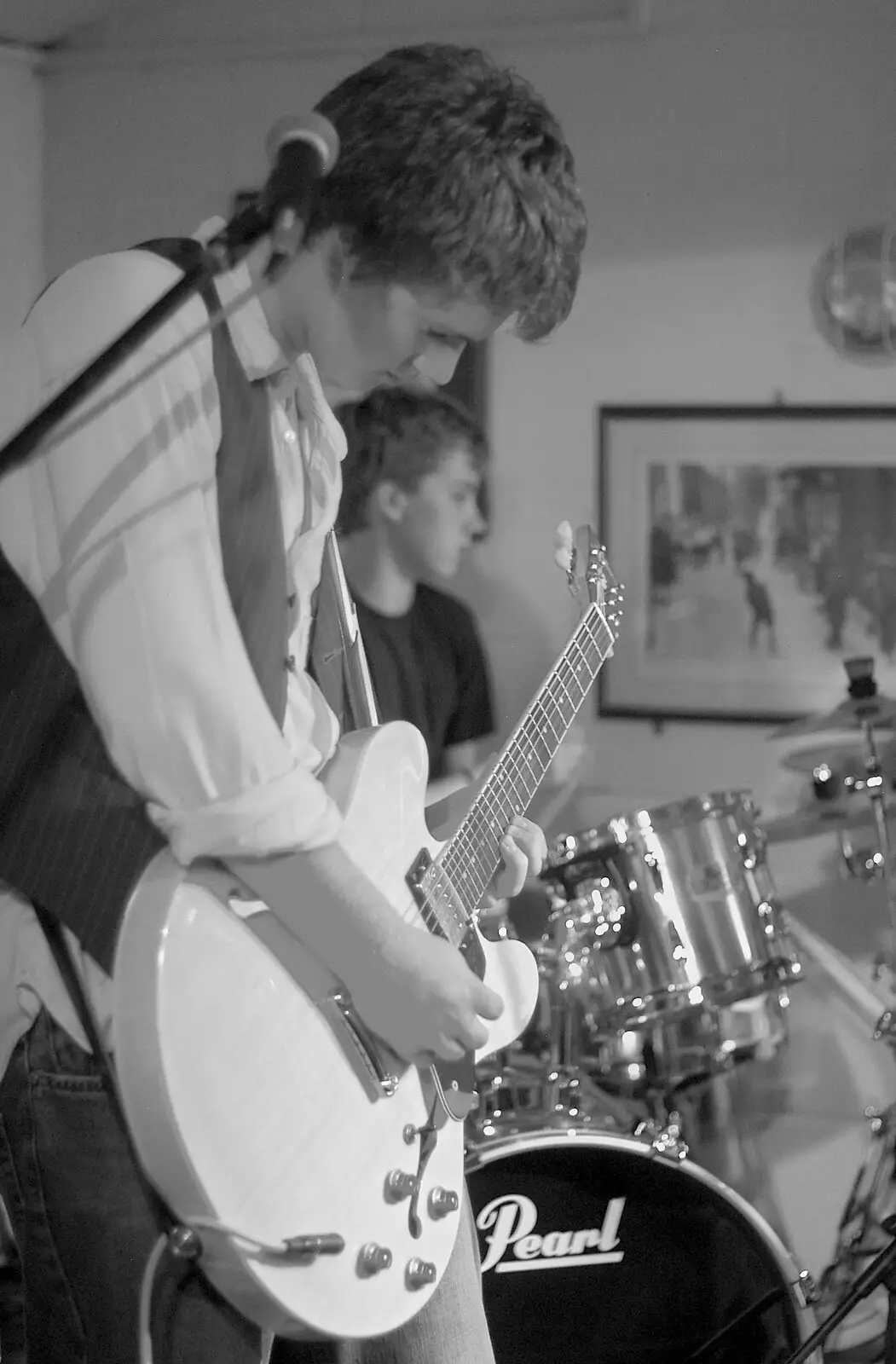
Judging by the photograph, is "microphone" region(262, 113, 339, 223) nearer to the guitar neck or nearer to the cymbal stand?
the guitar neck

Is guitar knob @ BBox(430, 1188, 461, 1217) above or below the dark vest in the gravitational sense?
below

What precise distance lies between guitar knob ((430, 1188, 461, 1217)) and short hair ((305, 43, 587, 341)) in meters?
0.80

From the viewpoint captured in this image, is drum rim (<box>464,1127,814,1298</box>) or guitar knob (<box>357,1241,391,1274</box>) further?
drum rim (<box>464,1127,814,1298</box>)

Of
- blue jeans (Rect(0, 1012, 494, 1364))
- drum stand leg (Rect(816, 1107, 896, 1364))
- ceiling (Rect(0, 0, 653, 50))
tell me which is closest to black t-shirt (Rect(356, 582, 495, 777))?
drum stand leg (Rect(816, 1107, 896, 1364))

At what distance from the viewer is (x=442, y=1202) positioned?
1.43m

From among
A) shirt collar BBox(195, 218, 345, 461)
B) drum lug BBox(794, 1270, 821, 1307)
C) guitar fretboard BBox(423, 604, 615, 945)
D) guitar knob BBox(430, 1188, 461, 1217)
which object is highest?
shirt collar BBox(195, 218, 345, 461)

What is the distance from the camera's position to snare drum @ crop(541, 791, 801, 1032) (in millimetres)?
2525

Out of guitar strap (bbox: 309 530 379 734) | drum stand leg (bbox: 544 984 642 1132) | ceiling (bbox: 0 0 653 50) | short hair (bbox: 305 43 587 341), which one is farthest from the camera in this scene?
ceiling (bbox: 0 0 653 50)

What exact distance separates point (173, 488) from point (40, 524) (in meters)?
0.10

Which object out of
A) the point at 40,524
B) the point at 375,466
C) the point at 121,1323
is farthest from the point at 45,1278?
the point at 375,466

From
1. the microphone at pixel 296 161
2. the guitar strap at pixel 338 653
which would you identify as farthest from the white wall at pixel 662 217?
the microphone at pixel 296 161

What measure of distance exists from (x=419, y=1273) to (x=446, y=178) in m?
0.92

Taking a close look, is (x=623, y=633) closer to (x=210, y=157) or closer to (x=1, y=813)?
(x=210, y=157)

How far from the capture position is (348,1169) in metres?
Answer: 1.30
